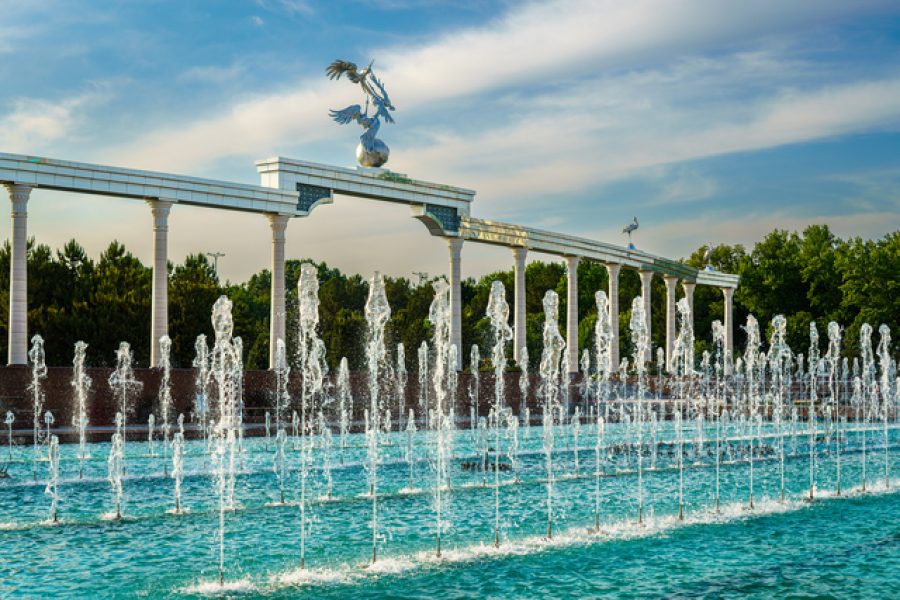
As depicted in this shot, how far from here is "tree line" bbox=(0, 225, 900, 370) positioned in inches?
1441

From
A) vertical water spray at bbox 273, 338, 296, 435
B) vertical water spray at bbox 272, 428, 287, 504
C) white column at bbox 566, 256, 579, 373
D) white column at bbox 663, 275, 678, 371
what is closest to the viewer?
vertical water spray at bbox 272, 428, 287, 504

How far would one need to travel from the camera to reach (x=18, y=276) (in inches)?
892

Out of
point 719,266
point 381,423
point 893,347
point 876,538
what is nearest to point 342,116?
point 381,423

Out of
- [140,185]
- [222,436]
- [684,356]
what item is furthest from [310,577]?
[684,356]

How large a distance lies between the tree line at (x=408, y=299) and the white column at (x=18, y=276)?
12.3 m

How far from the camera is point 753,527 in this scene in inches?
482

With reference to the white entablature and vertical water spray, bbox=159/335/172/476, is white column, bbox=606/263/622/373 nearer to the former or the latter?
the white entablature

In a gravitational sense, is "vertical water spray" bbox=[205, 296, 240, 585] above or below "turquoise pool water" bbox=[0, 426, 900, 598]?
above

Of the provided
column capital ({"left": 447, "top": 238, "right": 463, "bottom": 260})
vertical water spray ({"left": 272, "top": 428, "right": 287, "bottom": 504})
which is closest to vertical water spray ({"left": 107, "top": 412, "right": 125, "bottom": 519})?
vertical water spray ({"left": 272, "top": 428, "right": 287, "bottom": 504})

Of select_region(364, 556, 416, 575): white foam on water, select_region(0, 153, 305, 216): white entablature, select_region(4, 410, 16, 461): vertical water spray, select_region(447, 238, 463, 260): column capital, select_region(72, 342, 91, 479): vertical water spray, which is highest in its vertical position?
select_region(0, 153, 305, 216): white entablature

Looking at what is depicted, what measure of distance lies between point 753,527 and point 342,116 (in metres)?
19.1

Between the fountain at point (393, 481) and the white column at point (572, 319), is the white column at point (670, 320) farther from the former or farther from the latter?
the fountain at point (393, 481)

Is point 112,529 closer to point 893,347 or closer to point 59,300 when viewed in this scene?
point 59,300

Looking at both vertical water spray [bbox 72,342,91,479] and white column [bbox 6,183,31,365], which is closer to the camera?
white column [bbox 6,183,31,365]
